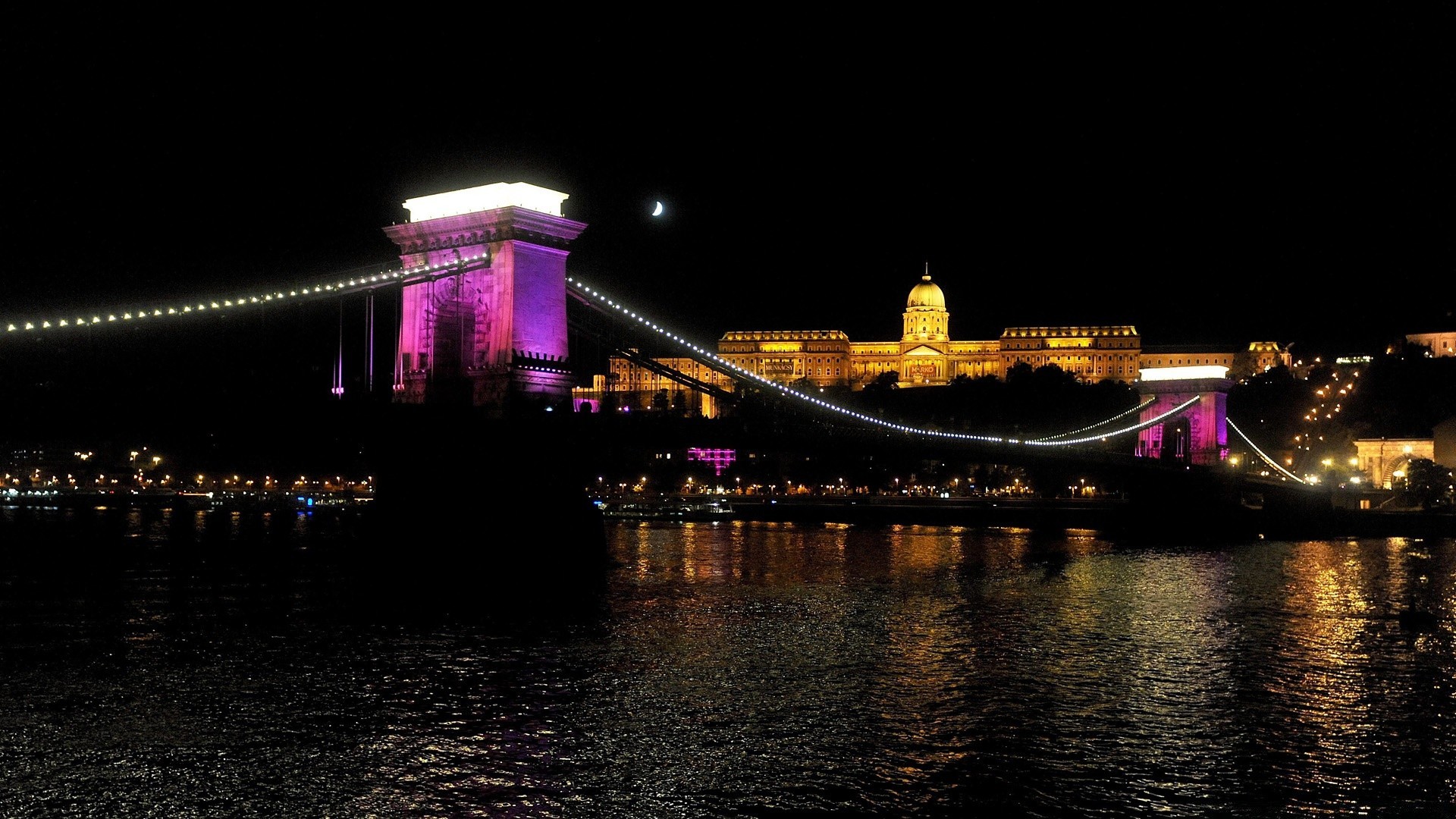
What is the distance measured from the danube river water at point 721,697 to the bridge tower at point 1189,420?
40661 mm

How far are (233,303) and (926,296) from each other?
13744 cm

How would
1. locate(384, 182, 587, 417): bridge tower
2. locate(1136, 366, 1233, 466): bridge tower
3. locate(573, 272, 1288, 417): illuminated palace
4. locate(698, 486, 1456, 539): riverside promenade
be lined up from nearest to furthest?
locate(384, 182, 587, 417): bridge tower < locate(698, 486, 1456, 539): riverside promenade < locate(1136, 366, 1233, 466): bridge tower < locate(573, 272, 1288, 417): illuminated palace

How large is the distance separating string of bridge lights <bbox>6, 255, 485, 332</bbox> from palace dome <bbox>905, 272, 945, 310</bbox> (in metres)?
131

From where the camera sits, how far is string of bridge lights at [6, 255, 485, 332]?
21047 millimetres

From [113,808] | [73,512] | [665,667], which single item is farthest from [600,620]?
[73,512]

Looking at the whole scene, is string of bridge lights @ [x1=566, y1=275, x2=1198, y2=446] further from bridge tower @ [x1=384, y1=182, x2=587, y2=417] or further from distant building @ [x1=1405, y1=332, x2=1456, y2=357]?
distant building @ [x1=1405, y1=332, x2=1456, y2=357]

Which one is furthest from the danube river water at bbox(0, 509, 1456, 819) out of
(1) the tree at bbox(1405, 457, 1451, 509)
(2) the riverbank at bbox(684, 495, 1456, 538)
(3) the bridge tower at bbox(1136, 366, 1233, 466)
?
(3) the bridge tower at bbox(1136, 366, 1233, 466)

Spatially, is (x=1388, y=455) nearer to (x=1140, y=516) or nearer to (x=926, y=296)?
(x=1140, y=516)

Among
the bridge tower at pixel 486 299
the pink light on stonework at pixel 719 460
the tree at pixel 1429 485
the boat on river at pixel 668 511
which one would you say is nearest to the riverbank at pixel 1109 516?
the boat on river at pixel 668 511

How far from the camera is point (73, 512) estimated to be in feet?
225

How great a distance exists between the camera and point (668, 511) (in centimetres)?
6688

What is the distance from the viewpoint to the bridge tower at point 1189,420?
70.4 metres

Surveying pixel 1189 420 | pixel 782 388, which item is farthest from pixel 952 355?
pixel 782 388

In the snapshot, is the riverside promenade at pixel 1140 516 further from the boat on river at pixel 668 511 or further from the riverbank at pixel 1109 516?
the boat on river at pixel 668 511
